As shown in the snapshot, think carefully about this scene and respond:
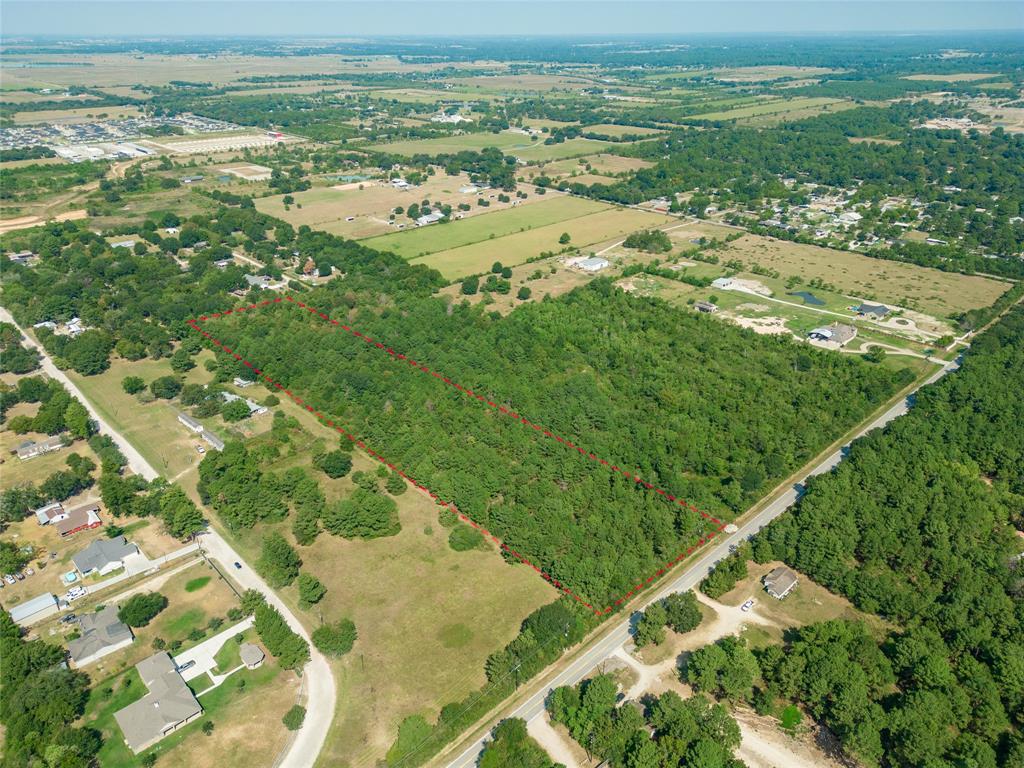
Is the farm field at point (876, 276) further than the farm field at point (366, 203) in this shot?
No

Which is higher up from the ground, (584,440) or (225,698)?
(584,440)

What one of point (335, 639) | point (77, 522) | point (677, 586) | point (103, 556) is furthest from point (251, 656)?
point (677, 586)

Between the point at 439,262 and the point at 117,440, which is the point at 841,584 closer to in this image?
the point at 117,440

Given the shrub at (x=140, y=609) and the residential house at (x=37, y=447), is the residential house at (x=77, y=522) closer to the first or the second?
the shrub at (x=140, y=609)

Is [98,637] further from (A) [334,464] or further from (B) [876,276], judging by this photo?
(B) [876,276]

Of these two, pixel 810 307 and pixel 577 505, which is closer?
pixel 577 505

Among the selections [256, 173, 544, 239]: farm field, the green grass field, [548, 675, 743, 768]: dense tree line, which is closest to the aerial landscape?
[548, 675, 743, 768]: dense tree line

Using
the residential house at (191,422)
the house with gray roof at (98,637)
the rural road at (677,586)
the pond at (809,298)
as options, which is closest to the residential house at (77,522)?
the house with gray roof at (98,637)

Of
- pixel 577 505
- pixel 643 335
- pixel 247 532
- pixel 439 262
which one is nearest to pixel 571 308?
pixel 643 335
